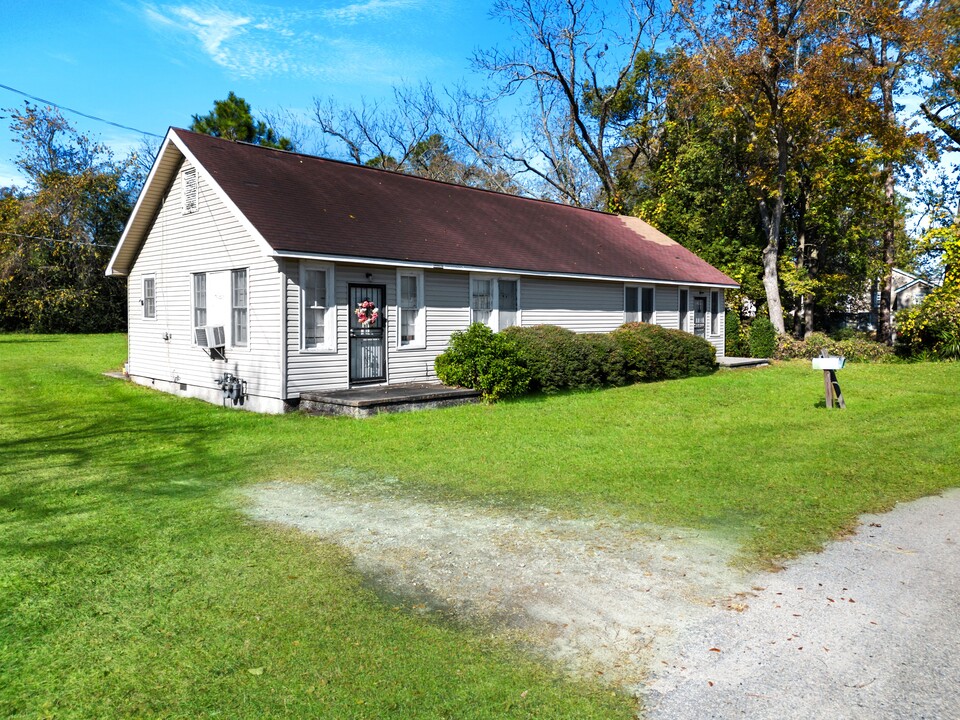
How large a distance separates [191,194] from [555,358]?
870 centimetres

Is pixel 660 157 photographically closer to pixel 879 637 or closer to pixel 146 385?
pixel 146 385

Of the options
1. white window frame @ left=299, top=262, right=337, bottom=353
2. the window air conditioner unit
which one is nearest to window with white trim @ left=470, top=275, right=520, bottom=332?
white window frame @ left=299, top=262, right=337, bottom=353

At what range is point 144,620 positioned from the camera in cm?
446

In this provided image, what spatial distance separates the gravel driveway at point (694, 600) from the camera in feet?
12.0

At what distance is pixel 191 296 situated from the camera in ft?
52.1

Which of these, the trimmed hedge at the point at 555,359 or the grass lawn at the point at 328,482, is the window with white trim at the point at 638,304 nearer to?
the trimmed hedge at the point at 555,359

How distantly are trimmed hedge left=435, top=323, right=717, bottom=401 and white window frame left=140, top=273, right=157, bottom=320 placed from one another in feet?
25.3

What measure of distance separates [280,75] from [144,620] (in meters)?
26.1

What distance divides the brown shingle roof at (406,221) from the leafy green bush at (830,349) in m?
4.27

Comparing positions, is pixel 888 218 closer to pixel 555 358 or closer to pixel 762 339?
pixel 762 339

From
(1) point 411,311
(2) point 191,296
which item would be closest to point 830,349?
(1) point 411,311

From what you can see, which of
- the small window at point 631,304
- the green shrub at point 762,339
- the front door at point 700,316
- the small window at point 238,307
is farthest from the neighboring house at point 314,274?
the green shrub at point 762,339

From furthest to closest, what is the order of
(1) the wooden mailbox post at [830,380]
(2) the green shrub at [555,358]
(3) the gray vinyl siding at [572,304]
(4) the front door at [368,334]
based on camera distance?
(3) the gray vinyl siding at [572,304] < (2) the green shrub at [555,358] < (4) the front door at [368,334] < (1) the wooden mailbox post at [830,380]

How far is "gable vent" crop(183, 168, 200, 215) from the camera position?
Answer: 50.6 feet
